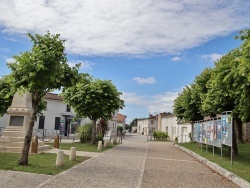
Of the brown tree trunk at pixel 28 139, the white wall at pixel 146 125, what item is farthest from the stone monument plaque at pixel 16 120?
the white wall at pixel 146 125

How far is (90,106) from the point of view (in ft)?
80.4

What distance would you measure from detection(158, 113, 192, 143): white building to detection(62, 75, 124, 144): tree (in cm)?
2112

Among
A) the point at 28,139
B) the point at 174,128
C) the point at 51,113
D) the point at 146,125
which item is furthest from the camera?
the point at 146,125

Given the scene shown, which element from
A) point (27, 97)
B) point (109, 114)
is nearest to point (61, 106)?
point (109, 114)

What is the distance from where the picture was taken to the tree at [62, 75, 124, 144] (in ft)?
79.6

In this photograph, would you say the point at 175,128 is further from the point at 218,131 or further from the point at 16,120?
the point at 16,120

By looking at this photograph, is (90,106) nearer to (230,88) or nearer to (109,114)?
(109,114)

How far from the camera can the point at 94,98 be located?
955 inches

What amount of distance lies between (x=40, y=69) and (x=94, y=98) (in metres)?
14.1

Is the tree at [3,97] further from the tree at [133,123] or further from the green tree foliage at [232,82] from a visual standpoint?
the tree at [133,123]

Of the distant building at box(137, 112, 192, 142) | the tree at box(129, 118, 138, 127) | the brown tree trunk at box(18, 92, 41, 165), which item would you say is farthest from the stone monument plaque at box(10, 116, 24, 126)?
the tree at box(129, 118, 138, 127)

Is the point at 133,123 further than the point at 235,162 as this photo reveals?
Yes

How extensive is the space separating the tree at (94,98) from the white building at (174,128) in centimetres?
2112

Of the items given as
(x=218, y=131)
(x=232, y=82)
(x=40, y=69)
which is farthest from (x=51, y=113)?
(x=232, y=82)
